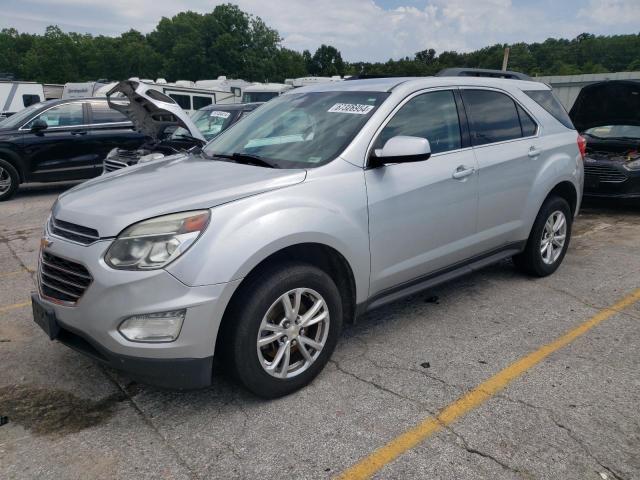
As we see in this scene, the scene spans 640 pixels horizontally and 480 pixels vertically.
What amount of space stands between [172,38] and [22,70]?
22.3 metres

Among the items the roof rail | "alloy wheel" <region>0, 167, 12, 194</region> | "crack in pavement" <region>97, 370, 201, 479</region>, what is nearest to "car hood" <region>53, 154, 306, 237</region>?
"crack in pavement" <region>97, 370, 201, 479</region>

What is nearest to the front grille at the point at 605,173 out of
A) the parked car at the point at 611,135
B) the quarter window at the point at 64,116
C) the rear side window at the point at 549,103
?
the parked car at the point at 611,135

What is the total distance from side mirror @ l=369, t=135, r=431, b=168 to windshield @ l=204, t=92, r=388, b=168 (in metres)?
0.27

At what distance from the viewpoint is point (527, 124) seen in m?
4.49

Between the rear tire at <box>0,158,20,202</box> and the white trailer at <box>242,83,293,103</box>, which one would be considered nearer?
the rear tire at <box>0,158,20,202</box>

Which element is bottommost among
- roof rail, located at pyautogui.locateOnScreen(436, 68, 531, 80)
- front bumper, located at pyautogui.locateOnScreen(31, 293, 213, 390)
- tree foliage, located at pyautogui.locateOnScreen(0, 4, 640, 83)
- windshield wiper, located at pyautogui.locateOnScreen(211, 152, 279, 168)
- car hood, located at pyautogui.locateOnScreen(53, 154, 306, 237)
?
front bumper, located at pyautogui.locateOnScreen(31, 293, 213, 390)

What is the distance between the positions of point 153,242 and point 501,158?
9.09 ft

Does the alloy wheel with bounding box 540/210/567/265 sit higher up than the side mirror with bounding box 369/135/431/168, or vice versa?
the side mirror with bounding box 369/135/431/168

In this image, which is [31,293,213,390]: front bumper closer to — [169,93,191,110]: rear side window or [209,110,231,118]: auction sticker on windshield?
[209,110,231,118]: auction sticker on windshield

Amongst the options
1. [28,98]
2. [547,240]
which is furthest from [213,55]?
[547,240]

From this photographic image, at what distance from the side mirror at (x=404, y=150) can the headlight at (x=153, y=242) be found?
1192 millimetres

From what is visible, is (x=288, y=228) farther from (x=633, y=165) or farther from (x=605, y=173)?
(x=633, y=165)

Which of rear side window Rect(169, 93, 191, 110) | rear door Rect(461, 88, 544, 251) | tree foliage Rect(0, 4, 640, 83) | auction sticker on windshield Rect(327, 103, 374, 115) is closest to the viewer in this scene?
auction sticker on windshield Rect(327, 103, 374, 115)

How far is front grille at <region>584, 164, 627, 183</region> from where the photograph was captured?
7.35 m
